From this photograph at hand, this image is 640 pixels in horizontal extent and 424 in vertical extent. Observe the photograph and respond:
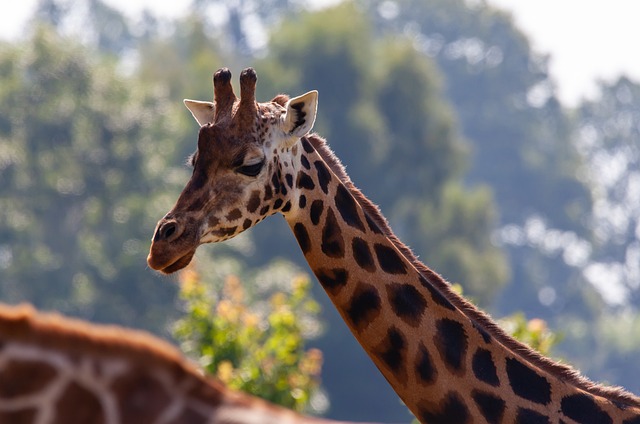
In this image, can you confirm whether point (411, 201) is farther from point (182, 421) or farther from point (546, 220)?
point (182, 421)

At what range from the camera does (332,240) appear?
9281 millimetres

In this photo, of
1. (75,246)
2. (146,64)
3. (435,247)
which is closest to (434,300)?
(75,246)

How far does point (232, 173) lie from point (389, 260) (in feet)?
3.24

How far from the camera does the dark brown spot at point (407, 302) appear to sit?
9.00m

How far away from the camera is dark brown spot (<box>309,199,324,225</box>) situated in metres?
9.33

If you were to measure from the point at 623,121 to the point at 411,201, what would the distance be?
45247 millimetres

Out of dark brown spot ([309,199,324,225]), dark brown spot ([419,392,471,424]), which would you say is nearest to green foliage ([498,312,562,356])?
dark brown spot ([309,199,324,225])

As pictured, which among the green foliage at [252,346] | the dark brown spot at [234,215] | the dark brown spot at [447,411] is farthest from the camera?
the green foliage at [252,346]

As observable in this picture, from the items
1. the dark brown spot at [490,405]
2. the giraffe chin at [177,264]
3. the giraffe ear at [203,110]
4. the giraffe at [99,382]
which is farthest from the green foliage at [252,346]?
the giraffe at [99,382]

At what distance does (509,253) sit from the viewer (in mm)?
97125

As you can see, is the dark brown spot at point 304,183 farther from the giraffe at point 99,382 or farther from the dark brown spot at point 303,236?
the giraffe at point 99,382

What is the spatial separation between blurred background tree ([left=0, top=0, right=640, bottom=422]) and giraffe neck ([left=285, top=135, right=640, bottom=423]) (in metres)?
42.0

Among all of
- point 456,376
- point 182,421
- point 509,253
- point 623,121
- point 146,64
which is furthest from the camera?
point 623,121

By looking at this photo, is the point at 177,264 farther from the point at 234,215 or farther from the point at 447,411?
the point at 447,411
